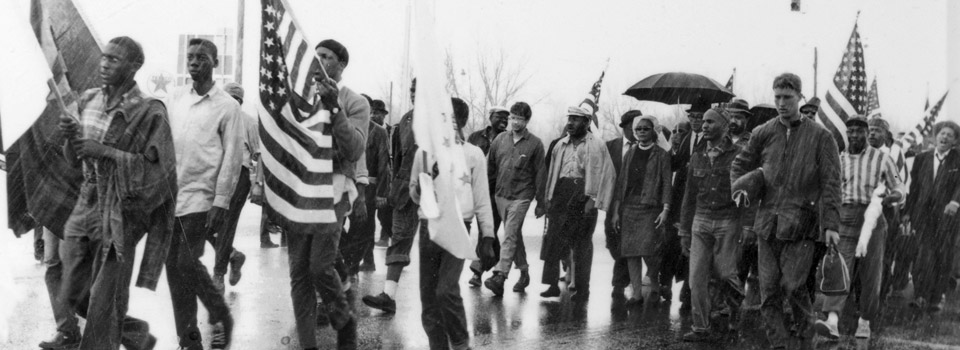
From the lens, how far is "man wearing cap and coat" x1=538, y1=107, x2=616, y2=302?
32.0 ft

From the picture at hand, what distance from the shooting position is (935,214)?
9922mm

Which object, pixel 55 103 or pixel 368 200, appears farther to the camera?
pixel 368 200

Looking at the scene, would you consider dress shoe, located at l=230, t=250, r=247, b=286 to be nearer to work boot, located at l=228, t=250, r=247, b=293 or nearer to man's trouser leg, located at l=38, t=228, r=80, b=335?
work boot, located at l=228, t=250, r=247, b=293

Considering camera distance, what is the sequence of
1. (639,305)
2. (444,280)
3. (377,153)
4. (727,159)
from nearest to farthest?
1. (444,280)
2. (727,159)
3. (639,305)
4. (377,153)

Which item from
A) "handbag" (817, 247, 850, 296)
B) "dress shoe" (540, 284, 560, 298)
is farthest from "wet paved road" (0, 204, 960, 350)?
"handbag" (817, 247, 850, 296)

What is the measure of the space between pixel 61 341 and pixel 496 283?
411 cm

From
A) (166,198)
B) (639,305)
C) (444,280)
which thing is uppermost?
Result: (166,198)

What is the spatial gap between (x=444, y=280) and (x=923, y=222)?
571cm

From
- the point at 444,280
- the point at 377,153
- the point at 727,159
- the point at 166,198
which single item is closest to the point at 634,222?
the point at 727,159

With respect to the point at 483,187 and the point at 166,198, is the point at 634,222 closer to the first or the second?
the point at 483,187

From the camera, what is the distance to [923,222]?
9.84m

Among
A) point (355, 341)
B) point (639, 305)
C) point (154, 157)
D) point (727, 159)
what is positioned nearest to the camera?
point (154, 157)

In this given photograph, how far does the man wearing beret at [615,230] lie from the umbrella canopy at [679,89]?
73 centimetres

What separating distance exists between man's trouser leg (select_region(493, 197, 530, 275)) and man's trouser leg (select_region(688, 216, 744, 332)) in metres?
2.24
